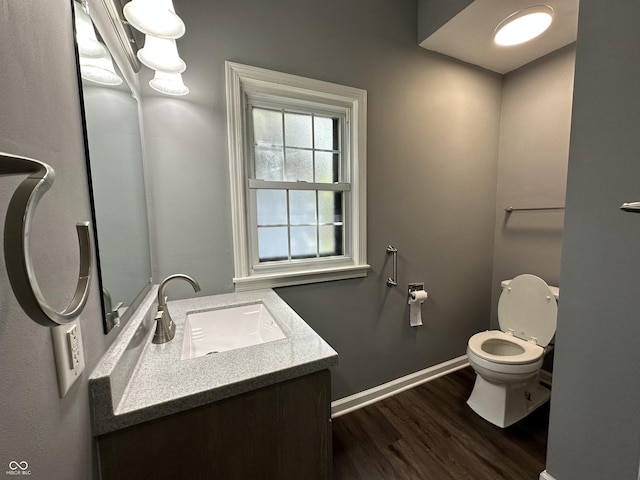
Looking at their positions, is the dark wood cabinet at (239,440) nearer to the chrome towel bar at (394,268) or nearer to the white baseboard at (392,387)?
the white baseboard at (392,387)

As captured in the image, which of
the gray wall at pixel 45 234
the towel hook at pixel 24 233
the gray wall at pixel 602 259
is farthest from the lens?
the gray wall at pixel 602 259

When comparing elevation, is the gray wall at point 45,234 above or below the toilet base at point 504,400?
above

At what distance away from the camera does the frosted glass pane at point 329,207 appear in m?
1.80

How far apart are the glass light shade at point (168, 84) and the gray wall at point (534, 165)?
252 centimetres

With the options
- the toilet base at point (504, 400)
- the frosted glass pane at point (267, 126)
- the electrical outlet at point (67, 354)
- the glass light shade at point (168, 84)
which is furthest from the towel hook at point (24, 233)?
the toilet base at point (504, 400)

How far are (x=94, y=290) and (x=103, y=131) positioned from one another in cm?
51

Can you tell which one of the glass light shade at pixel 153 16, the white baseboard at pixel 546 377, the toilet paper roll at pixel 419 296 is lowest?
the white baseboard at pixel 546 377

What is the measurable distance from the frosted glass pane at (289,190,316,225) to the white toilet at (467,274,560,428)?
144 cm

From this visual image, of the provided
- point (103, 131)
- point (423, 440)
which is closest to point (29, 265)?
point (103, 131)

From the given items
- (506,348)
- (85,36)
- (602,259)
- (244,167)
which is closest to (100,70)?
(85,36)

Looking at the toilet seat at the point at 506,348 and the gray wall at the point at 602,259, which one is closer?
the gray wall at the point at 602,259

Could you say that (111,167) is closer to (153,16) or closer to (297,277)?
(153,16)

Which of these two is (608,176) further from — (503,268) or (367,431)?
(367,431)

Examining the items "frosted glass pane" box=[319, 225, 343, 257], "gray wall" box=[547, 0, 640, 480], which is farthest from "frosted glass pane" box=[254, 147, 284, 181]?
"gray wall" box=[547, 0, 640, 480]
